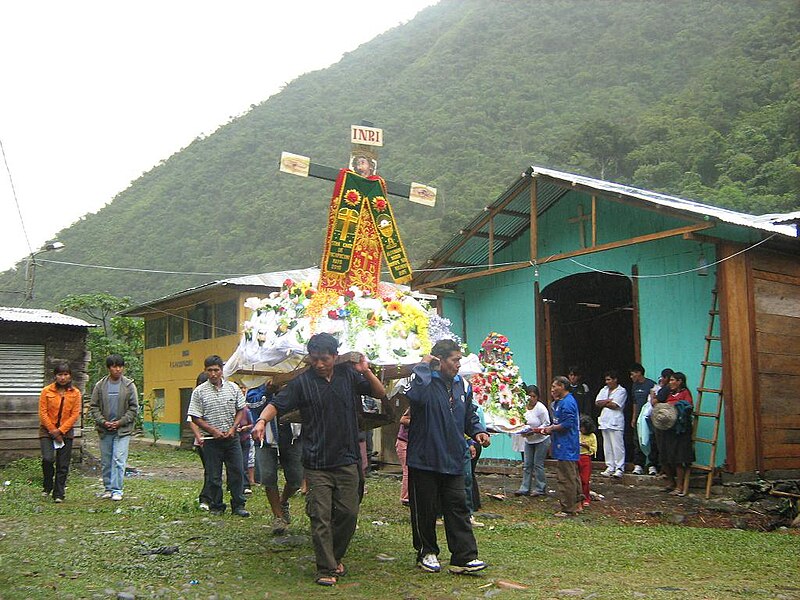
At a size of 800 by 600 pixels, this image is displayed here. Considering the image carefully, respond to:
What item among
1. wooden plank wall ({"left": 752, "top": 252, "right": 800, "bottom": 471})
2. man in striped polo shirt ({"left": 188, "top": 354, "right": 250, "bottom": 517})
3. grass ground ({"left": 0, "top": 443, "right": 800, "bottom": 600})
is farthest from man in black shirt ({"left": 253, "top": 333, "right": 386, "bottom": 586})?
wooden plank wall ({"left": 752, "top": 252, "right": 800, "bottom": 471})

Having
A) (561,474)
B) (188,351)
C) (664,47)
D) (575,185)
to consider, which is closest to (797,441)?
(561,474)

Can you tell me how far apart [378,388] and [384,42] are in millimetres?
82709

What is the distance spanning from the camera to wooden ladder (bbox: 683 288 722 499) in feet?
37.9

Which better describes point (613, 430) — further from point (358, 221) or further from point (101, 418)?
point (101, 418)

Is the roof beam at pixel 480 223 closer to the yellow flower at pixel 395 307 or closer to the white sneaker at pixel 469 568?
the yellow flower at pixel 395 307

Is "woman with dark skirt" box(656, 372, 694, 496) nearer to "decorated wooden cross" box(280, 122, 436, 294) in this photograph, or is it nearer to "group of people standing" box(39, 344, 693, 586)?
"group of people standing" box(39, 344, 693, 586)

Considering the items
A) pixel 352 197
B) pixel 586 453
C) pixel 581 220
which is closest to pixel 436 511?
pixel 352 197

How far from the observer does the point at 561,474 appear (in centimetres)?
1018

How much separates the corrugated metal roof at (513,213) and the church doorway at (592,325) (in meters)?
1.49

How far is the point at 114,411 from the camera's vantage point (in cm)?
1008

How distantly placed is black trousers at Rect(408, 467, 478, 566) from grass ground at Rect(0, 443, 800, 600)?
0.26m

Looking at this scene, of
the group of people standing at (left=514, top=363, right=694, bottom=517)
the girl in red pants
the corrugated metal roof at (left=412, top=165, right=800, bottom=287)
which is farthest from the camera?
the corrugated metal roof at (left=412, top=165, right=800, bottom=287)

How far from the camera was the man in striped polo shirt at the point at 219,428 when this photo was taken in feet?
29.2

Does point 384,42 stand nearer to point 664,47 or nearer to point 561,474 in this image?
point 664,47
